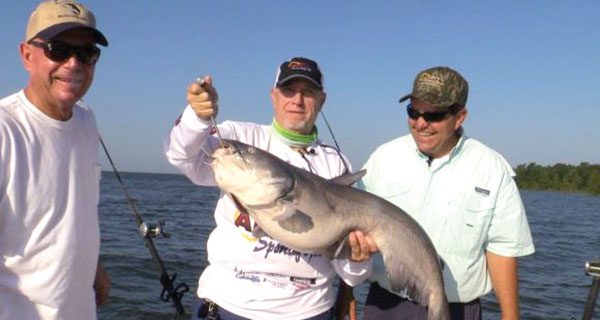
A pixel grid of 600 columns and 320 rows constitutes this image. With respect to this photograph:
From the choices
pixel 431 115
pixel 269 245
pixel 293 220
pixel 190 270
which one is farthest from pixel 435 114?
pixel 190 270

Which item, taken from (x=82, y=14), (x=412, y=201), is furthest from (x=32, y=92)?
(x=412, y=201)

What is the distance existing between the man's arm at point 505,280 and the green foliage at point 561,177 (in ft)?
318

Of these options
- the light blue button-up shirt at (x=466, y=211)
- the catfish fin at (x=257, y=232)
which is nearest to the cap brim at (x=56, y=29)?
the catfish fin at (x=257, y=232)

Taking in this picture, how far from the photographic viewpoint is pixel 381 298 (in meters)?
4.48

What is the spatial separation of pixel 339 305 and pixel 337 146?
1384 millimetres

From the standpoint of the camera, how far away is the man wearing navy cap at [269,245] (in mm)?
3619

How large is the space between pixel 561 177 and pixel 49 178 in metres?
111

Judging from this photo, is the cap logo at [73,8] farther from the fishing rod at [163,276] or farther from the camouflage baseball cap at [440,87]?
the camouflage baseball cap at [440,87]

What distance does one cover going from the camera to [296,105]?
3.93 m

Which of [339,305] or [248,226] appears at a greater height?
[248,226]

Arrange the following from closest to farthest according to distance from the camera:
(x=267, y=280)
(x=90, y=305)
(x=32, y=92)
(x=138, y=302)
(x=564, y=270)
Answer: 1. (x=32, y=92)
2. (x=90, y=305)
3. (x=267, y=280)
4. (x=138, y=302)
5. (x=564, y=270)

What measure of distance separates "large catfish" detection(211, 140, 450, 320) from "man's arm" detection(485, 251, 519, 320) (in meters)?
0.58

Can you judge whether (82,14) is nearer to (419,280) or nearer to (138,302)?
(419,280)

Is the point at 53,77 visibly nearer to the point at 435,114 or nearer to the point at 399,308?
the point at 435,114
